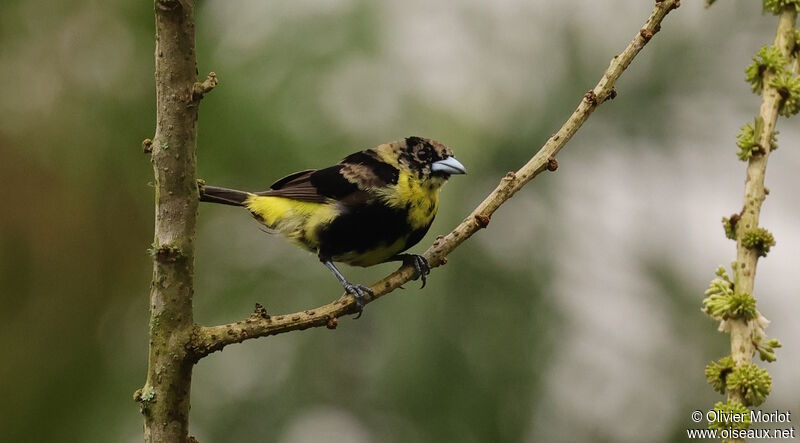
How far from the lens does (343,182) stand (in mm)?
3523

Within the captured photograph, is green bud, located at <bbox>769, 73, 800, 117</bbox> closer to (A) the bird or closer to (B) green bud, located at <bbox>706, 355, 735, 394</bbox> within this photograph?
(B) green bud, located at <bbox>706, 355, 735, 394</bbox>

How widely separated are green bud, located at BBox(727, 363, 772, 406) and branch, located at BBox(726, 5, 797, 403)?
0.03 feet

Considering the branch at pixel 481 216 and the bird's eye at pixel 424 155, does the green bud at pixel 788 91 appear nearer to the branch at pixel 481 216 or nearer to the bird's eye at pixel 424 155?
the branch at pixel 481 216

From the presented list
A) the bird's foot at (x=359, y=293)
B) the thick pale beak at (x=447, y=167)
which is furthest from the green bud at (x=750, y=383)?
the thick pale beak at (x=447, y=167)

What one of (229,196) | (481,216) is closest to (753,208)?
(481,216)

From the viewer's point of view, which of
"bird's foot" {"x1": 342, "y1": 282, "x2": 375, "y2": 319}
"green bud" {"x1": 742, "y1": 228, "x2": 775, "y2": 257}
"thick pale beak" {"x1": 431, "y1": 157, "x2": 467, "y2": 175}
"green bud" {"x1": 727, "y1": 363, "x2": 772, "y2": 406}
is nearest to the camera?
"green bud" {"x1": 727, "y1": 363, "x2": 772, "y2": 406}

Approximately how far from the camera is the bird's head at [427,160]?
11.7ft

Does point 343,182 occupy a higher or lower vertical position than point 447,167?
lower

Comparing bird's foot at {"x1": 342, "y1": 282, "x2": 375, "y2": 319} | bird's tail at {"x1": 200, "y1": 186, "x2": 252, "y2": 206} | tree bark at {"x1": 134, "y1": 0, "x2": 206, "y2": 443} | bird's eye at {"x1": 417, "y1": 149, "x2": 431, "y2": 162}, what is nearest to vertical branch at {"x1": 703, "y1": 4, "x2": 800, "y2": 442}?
bird's foot at {"x1": 342, "y1": 282, "x2": 375, "y2": 319}

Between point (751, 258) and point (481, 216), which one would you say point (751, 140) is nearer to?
point (751, 258)

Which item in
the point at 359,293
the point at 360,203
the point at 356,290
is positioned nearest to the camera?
the point at 359,293

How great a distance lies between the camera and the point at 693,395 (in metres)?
4.42

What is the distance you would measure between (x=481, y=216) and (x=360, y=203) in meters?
1.10

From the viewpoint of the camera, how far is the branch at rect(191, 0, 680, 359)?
2076 millimetres
